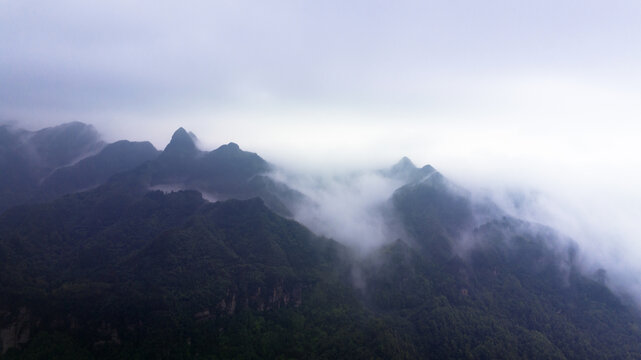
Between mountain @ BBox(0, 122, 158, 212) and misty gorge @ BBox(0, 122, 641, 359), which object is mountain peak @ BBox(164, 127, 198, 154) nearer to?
misty gorge @ BBox(0, 122, 641, 359)

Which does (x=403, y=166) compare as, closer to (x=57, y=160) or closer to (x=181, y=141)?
(x=181, y=141)

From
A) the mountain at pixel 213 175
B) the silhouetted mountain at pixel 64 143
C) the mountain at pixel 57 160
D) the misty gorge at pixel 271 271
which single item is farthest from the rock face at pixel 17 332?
the silhouetted mountain at pixel 64 143

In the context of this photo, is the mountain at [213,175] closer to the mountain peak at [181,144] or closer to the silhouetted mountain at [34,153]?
the mountain peak at [181,144]

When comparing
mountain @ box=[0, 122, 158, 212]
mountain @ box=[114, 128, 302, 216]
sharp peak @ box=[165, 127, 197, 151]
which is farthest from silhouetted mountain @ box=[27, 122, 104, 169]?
mountain @ box=[114, 128, 302, 216]

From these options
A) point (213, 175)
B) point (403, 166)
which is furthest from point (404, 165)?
point (213, 175)

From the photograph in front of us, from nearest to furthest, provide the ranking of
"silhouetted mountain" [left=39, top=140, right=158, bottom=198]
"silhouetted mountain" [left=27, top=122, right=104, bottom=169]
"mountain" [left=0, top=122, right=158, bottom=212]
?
1. "mountain" [left=0, top=122, right=158, bottom=212]
2. "silhouetted mountain" [left=39, top=140, right=158, bottom=198]
3. "silhouetted mountain" [left=27, top=122, right=104, bottom=169]

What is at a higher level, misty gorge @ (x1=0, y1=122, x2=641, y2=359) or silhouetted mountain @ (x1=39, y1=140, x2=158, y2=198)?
silhouetted mountain @ (x1=39, y1=140, x2=158, y2=198)

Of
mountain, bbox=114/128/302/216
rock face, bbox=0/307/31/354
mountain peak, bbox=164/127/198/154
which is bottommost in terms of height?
rock face, bbox=0/307/31/354
